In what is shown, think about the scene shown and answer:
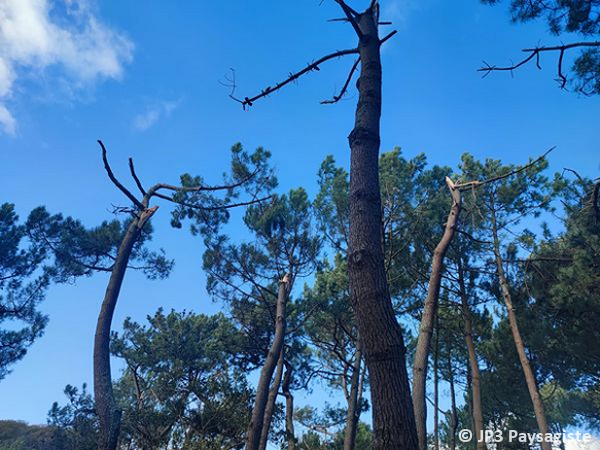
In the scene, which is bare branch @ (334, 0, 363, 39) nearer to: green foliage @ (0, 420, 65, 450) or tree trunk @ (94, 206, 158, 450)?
tree trunk @ (94, 206, 158, 450)

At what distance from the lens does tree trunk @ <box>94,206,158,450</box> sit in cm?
564

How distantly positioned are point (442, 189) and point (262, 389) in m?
7.13

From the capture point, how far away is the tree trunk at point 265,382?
710 centimetres

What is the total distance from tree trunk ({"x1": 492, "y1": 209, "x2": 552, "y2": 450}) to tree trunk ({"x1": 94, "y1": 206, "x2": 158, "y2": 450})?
7.76 m

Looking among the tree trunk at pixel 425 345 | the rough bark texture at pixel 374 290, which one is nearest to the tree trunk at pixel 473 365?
the tree trunk at pixel 425 345

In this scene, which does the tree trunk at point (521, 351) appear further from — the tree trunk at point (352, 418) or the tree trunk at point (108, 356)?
the tree trunk at point (108, 356)

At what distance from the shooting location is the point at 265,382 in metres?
8.00

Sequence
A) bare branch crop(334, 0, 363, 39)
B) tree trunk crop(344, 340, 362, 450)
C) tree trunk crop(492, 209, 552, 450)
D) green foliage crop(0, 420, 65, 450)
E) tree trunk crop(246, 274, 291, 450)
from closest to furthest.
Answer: bare branch crop(334, 0, 363, 39)
tree trunk crop(246, 274, 291, 450)
tree trunk crop(492, 209, 552, 450)
tree trunk crop(344, 340, 362, 450)
green foliage crop(0, 420, 65, 450)

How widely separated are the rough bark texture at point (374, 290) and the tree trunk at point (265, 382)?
19.3 feet

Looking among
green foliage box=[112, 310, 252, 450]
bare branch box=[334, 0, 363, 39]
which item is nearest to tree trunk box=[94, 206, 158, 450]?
green foliage box=[112, 310, 252, 450]

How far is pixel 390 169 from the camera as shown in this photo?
38.2ft

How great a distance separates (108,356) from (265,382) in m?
3.10

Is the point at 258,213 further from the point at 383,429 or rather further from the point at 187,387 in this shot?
the point at 383,429

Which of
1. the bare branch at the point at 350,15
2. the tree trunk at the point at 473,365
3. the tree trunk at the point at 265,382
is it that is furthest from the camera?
the tree trunk at the point at 473,365
